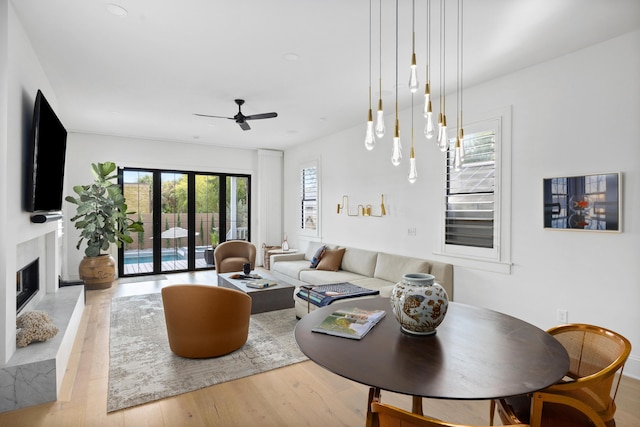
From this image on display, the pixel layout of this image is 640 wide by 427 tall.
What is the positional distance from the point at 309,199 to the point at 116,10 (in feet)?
16.6

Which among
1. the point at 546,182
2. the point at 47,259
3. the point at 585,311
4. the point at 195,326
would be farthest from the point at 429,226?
the point at 47,259

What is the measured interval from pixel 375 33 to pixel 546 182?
204cm

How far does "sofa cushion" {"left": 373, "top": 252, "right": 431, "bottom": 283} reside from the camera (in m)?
4.32

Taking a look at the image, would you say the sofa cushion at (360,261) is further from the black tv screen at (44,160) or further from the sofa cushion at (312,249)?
the black tv screen at (44,160)

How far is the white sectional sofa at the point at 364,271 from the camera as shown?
13.6 ft

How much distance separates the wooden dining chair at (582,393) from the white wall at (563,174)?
1447mm

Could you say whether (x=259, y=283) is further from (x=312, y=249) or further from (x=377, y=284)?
(x=312, y=249)

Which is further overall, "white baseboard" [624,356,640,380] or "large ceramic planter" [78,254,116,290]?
"large ceramic planter" [78,254,116,290]

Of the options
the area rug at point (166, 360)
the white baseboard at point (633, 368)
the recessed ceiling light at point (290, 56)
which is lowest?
the area rug at point (166, 360)

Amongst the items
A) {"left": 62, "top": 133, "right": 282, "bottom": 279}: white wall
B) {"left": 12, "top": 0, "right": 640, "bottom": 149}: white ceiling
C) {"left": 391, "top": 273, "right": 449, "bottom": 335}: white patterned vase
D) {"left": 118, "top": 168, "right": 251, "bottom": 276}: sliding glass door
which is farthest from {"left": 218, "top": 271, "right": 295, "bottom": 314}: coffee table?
{"left": 62, "top": 133, "right": 282, "bottom": 279}: white wall

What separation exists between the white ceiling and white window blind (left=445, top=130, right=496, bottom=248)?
72cm

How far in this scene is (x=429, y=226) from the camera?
4.51 meters

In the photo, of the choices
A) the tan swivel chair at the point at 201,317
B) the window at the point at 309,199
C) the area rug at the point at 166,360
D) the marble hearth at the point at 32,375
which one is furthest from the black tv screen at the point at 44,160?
the window at the point at 309,199

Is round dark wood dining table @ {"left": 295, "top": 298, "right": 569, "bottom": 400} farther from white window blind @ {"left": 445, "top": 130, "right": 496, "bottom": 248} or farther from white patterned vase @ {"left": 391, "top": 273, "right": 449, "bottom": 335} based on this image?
white window blind @ {"left": 445, "top": 130, "right": 496, "bottom": 248}
